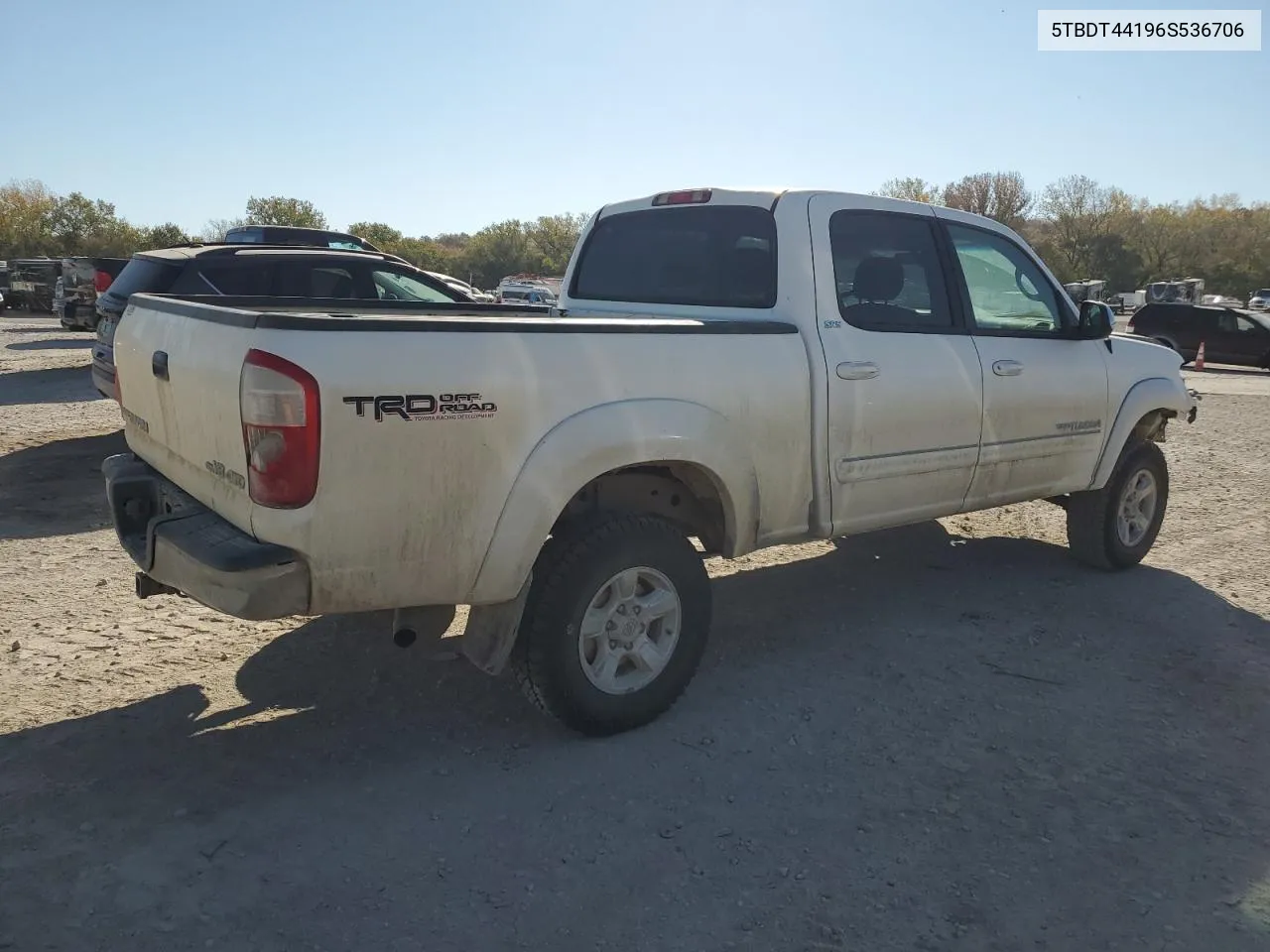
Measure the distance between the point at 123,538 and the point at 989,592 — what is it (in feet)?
14.5

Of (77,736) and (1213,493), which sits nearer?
(77,736)

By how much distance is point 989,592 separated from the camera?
219 inches

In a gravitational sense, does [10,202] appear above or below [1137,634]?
above

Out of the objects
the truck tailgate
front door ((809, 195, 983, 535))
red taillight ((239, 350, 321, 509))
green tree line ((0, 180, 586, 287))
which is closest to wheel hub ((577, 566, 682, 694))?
front door ((809, 195, 983, 535))

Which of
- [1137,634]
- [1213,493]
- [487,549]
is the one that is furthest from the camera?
[1213,493]

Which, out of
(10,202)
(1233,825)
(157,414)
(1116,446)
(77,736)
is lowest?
(1233,825)

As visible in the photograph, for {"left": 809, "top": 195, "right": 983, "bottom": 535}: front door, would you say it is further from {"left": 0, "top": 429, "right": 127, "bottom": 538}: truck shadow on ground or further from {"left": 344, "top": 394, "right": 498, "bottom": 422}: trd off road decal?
{"left": 0, "top": 429, "right": 127, "bottom": 538}: truck shadow on ground

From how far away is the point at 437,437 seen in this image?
298cm

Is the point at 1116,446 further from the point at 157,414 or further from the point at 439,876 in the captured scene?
the point at 157,414

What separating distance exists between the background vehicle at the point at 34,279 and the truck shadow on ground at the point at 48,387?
1664 cm

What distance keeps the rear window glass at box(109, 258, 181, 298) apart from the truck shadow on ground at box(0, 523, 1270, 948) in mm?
4941

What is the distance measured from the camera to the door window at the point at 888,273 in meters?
4.38

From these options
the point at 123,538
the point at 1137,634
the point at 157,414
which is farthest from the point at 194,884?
the point at 1137,634

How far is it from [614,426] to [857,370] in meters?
1.35
